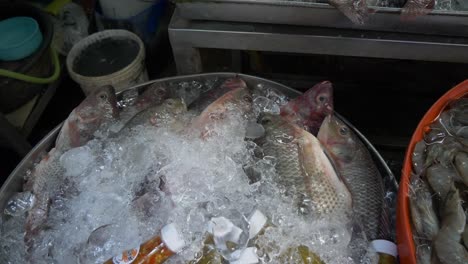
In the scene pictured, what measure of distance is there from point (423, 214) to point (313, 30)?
915 mm

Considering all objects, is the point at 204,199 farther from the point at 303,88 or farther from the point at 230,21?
the point at 303,88

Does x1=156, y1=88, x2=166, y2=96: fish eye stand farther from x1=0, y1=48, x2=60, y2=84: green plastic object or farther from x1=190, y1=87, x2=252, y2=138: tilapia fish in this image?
x1=0, y1=48, x2=60, y2=84: green plastic object

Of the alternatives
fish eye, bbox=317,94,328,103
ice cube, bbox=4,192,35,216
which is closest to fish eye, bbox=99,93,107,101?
ice cube, bbox=4,192,35,216

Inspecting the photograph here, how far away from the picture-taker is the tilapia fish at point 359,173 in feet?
5.58

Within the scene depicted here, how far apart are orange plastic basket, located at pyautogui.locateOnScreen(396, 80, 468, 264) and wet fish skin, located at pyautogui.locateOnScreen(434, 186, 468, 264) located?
86 mm

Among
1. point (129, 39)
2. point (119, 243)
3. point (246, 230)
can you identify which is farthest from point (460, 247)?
point (129, 39)

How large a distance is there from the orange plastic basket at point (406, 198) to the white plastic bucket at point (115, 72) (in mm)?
1730

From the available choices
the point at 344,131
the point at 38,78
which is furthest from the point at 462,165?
the point at 38,78

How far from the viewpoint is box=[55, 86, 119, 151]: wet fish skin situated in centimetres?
202

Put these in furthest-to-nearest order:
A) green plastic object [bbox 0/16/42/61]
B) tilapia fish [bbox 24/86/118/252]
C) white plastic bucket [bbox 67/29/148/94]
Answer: green plastic object [bbox 0/16/42/61] → white plastic bucket [bbox 67/29/148/94] → tilapia fish [bbox 24/86/118/252]

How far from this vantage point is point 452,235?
1427 mm

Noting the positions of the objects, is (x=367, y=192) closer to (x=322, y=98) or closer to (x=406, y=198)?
(x=406, y=198)

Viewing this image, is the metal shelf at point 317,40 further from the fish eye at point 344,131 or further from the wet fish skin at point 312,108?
the fish eye at point 344,131

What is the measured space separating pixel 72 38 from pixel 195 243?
7.75ft
